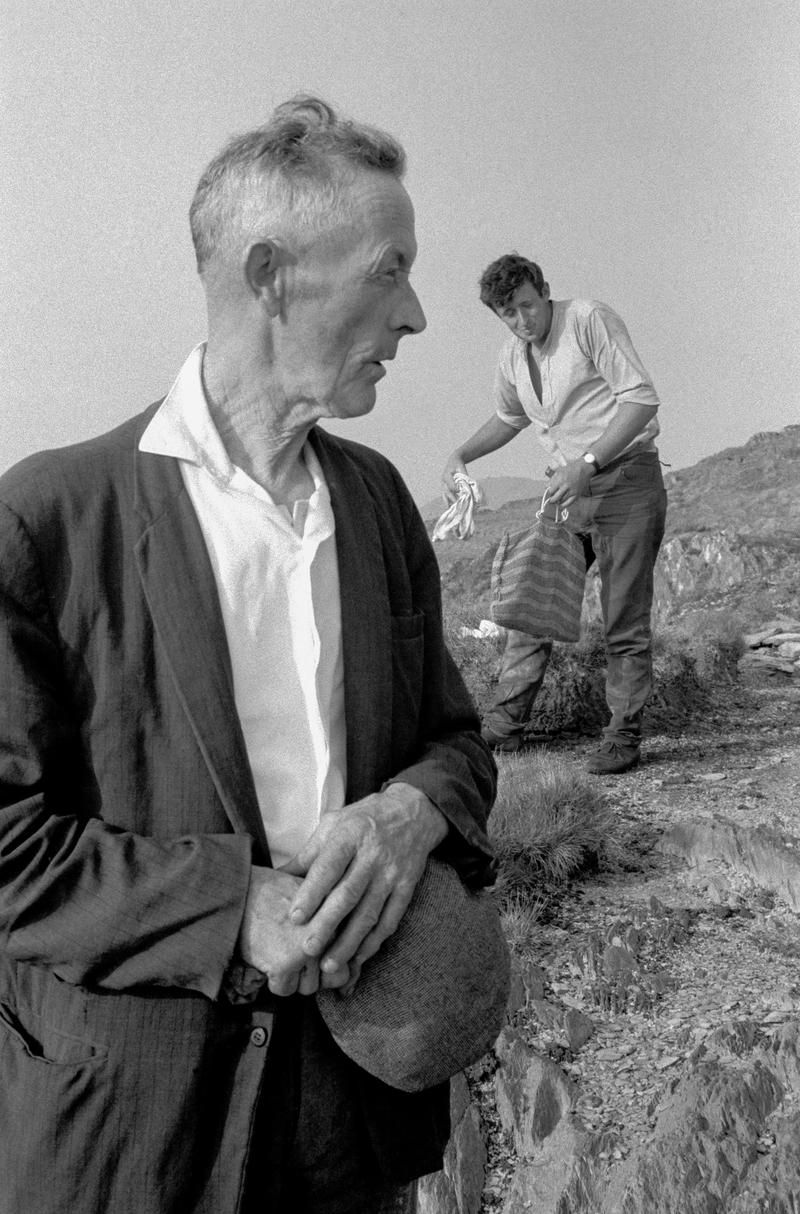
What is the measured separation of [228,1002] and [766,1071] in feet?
5.66

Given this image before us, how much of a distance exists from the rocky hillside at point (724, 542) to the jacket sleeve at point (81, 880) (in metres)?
4.44

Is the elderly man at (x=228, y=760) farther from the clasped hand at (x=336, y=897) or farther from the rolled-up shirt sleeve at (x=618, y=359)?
the rolled-up shirt sleeve at (x=618, y=359)

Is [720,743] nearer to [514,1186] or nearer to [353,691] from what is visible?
[514,1186]

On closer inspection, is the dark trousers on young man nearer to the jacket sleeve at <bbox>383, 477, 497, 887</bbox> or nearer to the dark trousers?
the jacket sleeve at <bbox>383, 477, 497, 887</bbox>

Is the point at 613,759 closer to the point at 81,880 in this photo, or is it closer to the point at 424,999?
the point at 424,999

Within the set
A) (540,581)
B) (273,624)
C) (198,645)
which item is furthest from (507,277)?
(198,645)

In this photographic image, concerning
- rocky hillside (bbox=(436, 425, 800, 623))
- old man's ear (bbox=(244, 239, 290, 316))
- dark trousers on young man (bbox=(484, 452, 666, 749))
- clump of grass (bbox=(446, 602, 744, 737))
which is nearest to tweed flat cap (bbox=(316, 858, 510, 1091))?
old man's ear (bbox=(244, 239, 290, 316))

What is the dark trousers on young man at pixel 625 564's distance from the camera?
213 inches

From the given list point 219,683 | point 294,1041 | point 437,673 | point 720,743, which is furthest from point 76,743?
point 720,743

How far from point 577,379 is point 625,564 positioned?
0.93 m

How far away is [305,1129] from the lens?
4.84 feet

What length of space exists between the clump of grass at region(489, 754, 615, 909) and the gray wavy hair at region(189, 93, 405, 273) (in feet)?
9.40

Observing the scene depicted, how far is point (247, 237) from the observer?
151 cm

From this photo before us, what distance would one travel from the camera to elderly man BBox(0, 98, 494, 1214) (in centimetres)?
134
